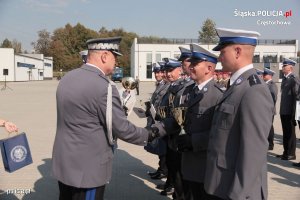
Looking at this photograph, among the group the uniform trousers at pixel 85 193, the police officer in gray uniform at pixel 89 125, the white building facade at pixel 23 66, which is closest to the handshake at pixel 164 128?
the police officer in gray uniform at pixel 89 125

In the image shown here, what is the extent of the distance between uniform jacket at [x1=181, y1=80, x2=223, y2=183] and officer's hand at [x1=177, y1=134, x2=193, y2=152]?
0.03 meters

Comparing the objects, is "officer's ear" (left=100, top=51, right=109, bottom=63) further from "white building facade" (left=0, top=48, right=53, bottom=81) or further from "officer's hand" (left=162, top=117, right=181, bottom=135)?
"white building facade" (left=0, top=48, right=53, bottom=81)

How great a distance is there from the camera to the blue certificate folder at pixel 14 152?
3.35 metres

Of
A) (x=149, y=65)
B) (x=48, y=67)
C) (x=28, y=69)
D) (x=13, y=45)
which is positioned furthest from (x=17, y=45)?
(x=149, y=65)

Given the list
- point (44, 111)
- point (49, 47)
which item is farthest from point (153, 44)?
point (44, 111)

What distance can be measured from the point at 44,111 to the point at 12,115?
1.76 meters

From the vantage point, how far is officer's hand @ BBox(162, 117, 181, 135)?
3.48 metres

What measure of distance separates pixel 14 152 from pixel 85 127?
108 centimetres

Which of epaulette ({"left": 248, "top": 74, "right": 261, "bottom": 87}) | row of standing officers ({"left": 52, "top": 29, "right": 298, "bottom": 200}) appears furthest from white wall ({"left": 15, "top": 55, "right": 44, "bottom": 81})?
epaulette ({"left": 248, "top": 74, "right": 261, "bottom": 87})

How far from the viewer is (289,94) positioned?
7.49 meters

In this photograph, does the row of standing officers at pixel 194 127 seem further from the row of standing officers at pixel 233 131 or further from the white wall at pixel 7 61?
the white wall at pixel 7 61

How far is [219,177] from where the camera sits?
2482 millimetres

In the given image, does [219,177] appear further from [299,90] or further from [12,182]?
[299,90]

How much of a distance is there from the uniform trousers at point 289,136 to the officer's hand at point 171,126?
4643 mm
